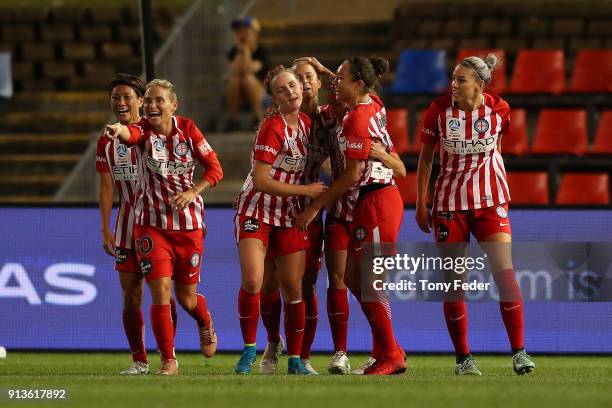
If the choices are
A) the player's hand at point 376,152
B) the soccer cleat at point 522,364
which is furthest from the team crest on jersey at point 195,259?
the soccer cleat at point 522,364

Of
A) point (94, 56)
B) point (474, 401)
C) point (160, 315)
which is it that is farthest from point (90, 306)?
point (94, 56)

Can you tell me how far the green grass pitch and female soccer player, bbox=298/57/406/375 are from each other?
1.25ft

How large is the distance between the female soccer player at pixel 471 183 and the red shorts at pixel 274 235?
831mm

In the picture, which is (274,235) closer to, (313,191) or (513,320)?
(313,191)

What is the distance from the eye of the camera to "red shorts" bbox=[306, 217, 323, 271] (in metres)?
9.20

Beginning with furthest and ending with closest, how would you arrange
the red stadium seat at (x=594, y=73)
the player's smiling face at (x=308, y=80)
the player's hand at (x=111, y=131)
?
the red stadium seat at (x=594, y=73), the player's smiling face at (x=308, y=80), the player's hand at (x=111, y=131)

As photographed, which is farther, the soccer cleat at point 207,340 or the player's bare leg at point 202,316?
the soccer cleat at point 207,340

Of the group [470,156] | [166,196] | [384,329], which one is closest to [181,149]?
[166,196]

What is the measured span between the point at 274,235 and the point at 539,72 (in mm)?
7908

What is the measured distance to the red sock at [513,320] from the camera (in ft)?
28.7

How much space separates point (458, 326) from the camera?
8.98 metres

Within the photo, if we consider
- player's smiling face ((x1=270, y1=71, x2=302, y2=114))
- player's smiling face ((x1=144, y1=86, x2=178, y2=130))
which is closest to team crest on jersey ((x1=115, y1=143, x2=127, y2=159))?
player's smiling face ((x1=144, y1=86, x2=178, y2=130))

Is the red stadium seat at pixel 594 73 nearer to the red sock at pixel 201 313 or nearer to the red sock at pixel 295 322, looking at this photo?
the red sock at pixel 201 313

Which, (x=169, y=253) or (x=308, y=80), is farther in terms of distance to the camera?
(x=308, y=80)
